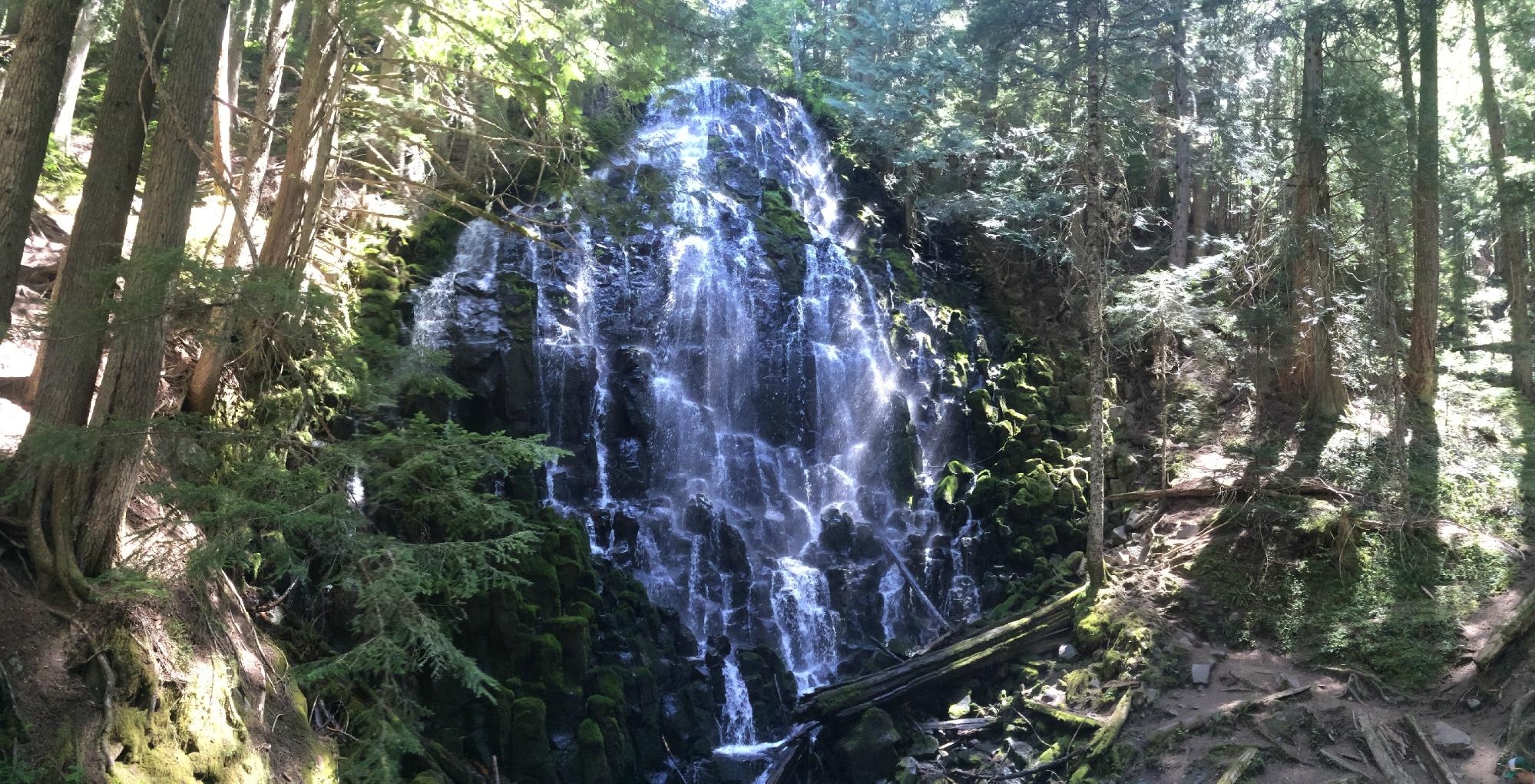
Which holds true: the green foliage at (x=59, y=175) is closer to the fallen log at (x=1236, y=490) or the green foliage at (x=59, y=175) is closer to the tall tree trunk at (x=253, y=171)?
the tall tree trunk at (x=253, y=171)

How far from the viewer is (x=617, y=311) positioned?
17.0 m

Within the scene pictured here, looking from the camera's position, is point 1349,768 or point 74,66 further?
point 74,66

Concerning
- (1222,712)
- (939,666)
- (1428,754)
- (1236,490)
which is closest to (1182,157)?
(1236,490)

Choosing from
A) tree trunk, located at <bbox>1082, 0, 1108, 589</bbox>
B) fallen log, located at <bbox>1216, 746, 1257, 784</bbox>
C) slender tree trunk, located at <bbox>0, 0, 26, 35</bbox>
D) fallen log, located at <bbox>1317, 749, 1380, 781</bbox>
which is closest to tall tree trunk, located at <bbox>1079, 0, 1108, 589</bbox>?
tree trunk, located at <bbox>1082, 0, 1108, 589</bbox>

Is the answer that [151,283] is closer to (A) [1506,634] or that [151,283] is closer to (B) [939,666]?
(B) [939,666]

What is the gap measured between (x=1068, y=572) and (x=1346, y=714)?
4844 mm

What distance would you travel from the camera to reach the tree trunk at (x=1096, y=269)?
12.5m

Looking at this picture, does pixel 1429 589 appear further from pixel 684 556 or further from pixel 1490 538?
pixel 684 556

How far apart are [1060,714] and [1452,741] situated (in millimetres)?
3855

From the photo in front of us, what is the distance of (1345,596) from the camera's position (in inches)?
448

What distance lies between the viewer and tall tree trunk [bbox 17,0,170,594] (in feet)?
18.3

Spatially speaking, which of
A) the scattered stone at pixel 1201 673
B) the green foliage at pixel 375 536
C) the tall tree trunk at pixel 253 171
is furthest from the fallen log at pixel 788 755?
the tall tree trunk at pixel 253 171

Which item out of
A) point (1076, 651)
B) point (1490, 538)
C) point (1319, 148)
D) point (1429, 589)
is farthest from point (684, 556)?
point (1319, 148)

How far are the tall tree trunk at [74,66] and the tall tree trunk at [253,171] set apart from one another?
431 cm
